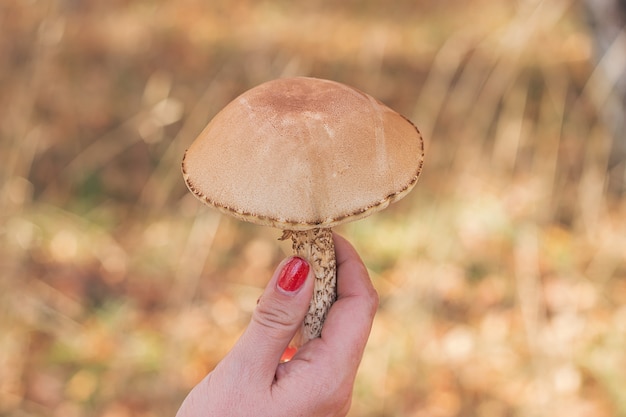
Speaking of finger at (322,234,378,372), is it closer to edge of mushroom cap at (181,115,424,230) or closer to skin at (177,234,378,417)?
skin at (177,234,378,417)

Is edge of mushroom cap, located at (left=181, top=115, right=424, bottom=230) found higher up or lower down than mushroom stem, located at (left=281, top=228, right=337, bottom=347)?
higher up

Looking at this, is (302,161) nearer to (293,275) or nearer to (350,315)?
(293,275)

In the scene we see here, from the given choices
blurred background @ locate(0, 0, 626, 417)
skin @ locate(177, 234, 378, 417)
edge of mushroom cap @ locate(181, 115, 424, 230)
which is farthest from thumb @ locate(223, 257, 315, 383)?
blurred background @ locate(0, 0, 626, 417)

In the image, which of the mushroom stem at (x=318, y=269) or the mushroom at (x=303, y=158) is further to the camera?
the mushroom stem at (x=318, y=269)

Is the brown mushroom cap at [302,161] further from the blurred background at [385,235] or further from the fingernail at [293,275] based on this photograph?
the blurred background at [385,235]

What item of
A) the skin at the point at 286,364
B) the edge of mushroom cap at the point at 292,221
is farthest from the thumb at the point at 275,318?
the edge of mushroom cap at the point at 292,221

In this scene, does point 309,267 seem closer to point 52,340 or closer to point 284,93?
point 284,93

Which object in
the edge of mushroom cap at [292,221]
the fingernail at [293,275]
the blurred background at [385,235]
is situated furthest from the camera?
the blurred background at [385,235]
